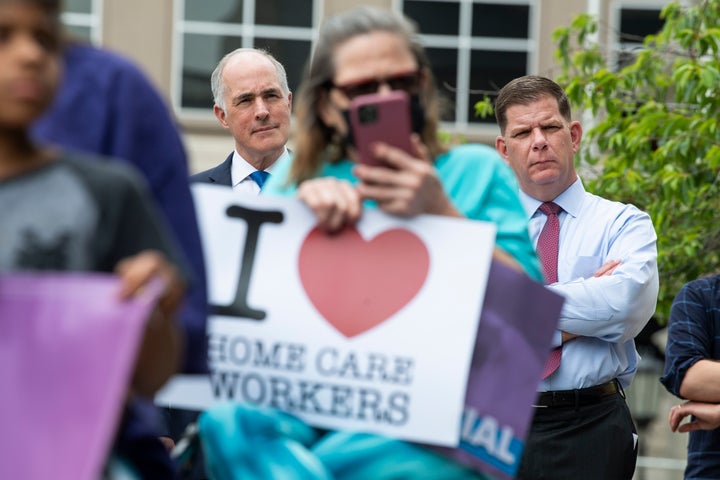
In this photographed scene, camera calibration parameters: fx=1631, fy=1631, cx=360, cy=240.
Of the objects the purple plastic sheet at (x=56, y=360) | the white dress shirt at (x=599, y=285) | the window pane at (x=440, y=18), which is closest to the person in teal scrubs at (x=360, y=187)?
the purple plastic sheet at (x=56, y=360)

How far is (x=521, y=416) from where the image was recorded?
142 inches

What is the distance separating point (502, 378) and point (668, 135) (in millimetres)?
5058

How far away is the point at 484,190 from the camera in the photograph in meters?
3.79

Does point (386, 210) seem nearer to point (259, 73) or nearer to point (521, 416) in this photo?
point (521, 416)

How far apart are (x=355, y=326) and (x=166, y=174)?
66 cm

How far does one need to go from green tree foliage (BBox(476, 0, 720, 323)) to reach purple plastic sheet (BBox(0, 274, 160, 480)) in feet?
18.9

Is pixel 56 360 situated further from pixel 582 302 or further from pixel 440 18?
pixel 440 18

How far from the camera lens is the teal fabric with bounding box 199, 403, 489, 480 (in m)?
3.35

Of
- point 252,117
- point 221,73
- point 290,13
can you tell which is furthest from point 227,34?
point 252,117

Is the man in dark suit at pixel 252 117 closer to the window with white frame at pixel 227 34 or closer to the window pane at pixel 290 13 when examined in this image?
the window with white frame at pixel 227 34

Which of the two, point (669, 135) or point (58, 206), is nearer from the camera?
point (58, 206)

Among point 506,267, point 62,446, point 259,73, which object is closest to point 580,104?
point 259,73

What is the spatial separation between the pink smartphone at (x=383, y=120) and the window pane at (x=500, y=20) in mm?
19357

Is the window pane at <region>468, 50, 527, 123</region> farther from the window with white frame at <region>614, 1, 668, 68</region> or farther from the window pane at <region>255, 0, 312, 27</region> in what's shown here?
the window pane at <region>255, 0, 312, 27</region>
